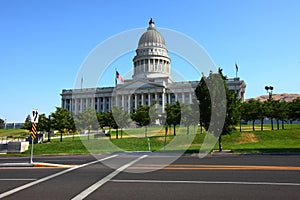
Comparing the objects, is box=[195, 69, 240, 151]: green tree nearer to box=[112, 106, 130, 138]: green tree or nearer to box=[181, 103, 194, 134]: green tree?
box=[181, 103, 194, 134]: green tree

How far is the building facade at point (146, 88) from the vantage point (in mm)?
106625

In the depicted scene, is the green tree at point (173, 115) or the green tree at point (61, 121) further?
the green tree at point (173, 115)

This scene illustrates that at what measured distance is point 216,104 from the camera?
2380 centimetres

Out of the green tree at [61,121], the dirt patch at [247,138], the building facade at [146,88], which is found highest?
the building facade at [146,88]

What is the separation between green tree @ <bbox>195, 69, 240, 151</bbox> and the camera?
2403cm

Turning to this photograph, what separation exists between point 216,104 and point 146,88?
286ft

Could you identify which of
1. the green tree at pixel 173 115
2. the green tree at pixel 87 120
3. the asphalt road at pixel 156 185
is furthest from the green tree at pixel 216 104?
the green tree at pixel 87 120

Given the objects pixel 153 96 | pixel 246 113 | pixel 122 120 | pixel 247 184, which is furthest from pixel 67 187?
pixel 153 96

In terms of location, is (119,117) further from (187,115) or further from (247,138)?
(247,138)

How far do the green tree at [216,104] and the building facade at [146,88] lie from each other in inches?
3009

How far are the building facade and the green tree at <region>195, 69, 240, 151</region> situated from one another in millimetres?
76424

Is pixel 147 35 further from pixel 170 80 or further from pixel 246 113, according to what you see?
pixel 246 113

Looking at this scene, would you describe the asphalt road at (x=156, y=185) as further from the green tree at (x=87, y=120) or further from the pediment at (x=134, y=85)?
the pediment at (x=134, y=85)

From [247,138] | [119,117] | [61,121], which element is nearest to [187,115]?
[247,138]
